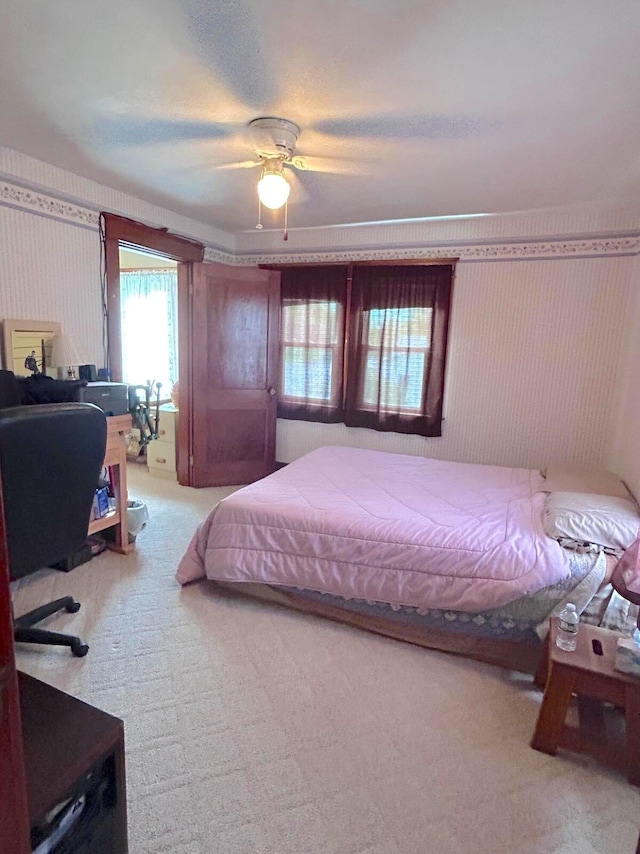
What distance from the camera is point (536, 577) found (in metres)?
1.91

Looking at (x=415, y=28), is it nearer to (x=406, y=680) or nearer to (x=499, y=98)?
(x=499, y=98)

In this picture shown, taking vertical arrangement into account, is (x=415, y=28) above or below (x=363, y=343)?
above

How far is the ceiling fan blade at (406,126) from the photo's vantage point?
204cm

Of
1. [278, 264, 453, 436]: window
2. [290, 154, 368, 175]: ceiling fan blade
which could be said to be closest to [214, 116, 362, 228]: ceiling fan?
[290, 154, 368, 175]: ceiling fan blade

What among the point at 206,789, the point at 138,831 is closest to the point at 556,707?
the point at 206,789

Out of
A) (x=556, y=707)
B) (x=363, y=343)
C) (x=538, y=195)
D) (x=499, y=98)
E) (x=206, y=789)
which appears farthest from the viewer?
(x=363, y=343)

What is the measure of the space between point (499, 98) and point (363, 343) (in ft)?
7.80

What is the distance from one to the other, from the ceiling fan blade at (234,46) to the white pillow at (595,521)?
2.24 metres

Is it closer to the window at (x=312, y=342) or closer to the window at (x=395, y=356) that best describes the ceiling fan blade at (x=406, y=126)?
the window at (x=395, y=356)

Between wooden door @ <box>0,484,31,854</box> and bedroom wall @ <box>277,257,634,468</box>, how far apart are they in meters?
3.67

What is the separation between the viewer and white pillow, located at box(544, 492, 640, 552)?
204 centimetres

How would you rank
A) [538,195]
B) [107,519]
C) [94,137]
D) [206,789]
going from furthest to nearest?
1. [538,195]
2. [107,519]
3. [94,137]
4. [206,789]

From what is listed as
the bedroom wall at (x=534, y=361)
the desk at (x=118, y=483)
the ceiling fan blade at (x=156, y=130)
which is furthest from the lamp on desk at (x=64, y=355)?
the bedroom wall at (x=534, y=361)

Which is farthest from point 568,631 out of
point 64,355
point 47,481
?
point 64,355
